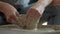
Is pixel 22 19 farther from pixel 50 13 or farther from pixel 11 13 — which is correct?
pixel 50 13

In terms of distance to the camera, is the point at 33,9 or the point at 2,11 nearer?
the point at 33,9

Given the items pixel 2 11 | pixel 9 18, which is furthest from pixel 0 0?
pixel 9 18

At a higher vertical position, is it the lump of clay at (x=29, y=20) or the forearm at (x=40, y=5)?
the forearm at (x=40, y=5)

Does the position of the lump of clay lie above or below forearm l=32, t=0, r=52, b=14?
below

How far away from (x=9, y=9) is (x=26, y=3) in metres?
0.15

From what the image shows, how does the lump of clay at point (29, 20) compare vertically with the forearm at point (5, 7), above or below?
below

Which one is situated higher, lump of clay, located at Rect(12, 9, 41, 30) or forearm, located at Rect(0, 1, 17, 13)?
forearm, located at Rect(0, 1, 17, 13)

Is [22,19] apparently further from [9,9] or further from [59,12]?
[59,12]

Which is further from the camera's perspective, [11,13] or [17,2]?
[17,2]

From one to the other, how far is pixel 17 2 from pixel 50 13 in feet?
0.49

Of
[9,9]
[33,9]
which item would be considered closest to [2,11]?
[9,9]

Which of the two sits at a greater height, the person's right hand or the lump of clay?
the person's right hand

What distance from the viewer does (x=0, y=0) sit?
0.51 m

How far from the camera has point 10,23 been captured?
0.41 metres
